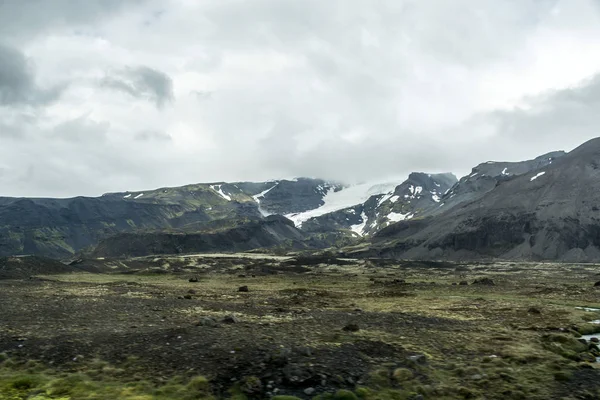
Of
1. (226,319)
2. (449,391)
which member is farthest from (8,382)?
(449,391)

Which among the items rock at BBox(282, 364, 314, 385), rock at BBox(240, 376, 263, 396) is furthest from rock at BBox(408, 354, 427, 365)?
rock at BBox(240, 376, 263, 396)

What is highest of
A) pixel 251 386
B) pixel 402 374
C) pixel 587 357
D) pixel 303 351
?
pixel 303 351

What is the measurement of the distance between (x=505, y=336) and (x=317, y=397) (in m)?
19.1

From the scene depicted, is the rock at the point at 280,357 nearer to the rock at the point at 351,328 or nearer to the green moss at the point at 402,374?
the green moss at the point at 402,374

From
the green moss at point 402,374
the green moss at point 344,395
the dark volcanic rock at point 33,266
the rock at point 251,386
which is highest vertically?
the rock at point 251,386

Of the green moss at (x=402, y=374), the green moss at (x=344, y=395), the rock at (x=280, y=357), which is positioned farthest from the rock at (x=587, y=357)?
the rock at (x=280, y=357)

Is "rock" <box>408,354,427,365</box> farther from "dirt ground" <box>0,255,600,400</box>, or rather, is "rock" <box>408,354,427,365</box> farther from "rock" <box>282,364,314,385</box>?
"rock" <box>282,364,314,385</box>

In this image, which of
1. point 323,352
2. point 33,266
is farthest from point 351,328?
point 33,266

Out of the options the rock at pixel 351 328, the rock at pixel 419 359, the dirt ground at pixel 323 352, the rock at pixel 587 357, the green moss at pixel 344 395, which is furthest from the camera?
the rock at pixel 351 328

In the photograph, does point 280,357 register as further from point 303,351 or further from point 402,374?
point 402,374

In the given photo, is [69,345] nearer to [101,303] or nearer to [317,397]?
[317,397]

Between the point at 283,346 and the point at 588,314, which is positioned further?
the point at 588,314

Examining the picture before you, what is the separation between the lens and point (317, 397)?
17.0 meters

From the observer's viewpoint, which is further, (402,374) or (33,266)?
(33,266)
